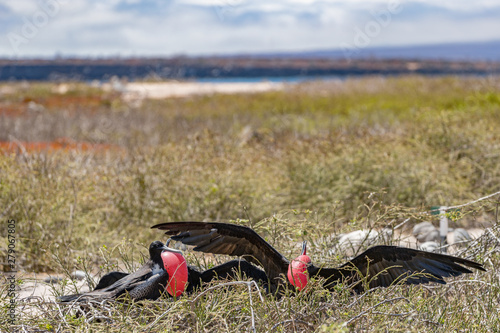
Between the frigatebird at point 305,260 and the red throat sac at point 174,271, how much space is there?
0.34 ft

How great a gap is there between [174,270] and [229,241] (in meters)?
0.27

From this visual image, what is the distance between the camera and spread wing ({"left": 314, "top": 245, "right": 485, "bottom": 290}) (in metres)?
2.28

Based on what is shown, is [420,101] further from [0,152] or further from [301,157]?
[0,152]

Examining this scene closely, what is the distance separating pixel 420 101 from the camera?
46.0 ft

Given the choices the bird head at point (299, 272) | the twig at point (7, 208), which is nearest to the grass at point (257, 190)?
the twig at point (7, 208)

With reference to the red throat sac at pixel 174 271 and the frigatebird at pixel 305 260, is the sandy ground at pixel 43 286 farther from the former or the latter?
the red throat sac at pixel 174 271

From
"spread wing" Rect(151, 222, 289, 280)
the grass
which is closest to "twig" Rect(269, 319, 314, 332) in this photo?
"spread wing" Rect(151, 222, 289, 280)

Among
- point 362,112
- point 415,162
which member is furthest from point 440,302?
point 362,112

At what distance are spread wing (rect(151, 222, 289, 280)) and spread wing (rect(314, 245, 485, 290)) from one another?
0.19 meters

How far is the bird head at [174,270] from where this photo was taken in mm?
2244

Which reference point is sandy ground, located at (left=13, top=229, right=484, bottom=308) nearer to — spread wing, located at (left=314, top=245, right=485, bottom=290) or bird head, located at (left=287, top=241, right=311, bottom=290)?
spread wing, located at (left=314, top=245, right=485, bottom=290)

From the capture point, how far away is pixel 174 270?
225cm

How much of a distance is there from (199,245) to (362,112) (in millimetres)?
11489

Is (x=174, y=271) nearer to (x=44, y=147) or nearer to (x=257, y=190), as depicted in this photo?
(x=257, y=190)
